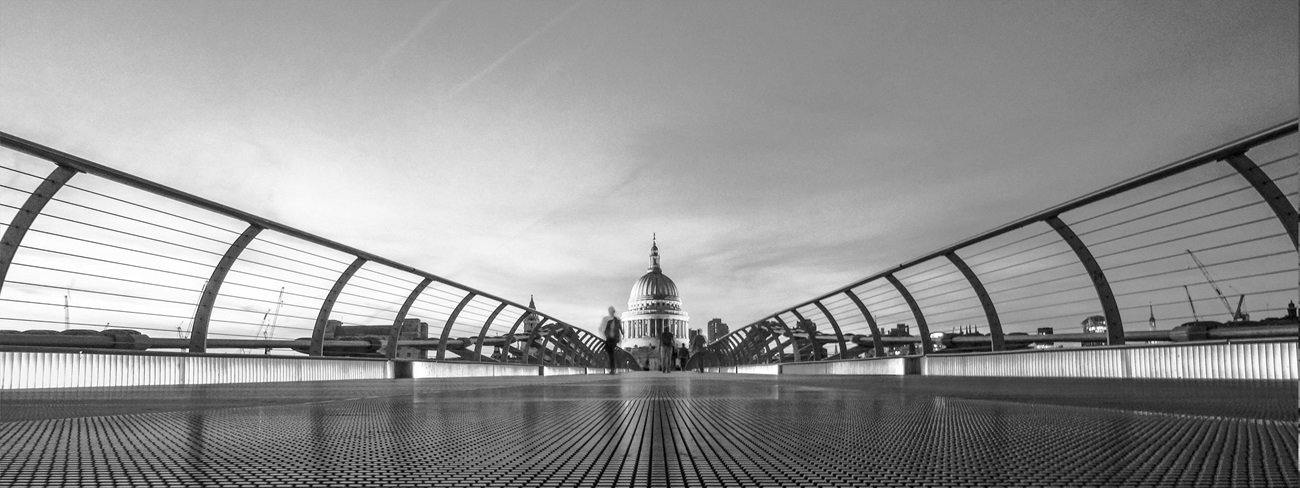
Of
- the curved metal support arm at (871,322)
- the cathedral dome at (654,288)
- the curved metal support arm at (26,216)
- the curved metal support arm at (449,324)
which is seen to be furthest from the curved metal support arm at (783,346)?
the cathedral dome at (654,288)

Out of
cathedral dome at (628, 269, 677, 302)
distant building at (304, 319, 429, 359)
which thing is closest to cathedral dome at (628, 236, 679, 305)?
cathedral dome at (628, 269, 677, 302)

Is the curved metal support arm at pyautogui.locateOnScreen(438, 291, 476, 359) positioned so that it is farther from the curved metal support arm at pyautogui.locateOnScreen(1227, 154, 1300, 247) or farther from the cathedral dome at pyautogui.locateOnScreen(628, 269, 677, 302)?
the cathedral dome at pyautogui.locateOnScreen(628, 269, 677, 302)

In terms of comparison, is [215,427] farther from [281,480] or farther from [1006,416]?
[1006,416]

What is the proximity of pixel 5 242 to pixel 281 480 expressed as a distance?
4612 millimetres

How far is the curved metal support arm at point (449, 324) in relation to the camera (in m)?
11.5

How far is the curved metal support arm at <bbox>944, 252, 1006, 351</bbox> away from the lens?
7.33 metres

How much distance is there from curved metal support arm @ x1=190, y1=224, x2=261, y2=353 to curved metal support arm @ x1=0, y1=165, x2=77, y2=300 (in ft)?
5.14

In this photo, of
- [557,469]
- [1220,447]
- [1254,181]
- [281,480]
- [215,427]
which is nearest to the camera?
[281,480]

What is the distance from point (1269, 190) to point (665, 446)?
174 inches

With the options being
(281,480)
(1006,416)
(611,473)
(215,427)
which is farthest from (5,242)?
(1006,416)

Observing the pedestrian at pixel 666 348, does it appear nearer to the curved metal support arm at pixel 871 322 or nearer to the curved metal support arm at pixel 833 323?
the curved metal support arm at pixel 833 323

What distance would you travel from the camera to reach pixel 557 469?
4.62 feet

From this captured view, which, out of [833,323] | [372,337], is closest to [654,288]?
[372,337]

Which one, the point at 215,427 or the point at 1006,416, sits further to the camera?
the point at 1006,416
